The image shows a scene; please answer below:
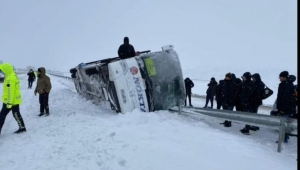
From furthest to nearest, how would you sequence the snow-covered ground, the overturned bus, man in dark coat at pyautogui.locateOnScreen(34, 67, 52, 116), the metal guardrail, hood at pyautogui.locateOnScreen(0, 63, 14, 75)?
man in dark coat at pyautogui.locateOnScreen(34, 67, 52, 116) < the overturned bus < hood at pyautogui.locateOnScreen(0, 63, 14, 75) < the metal guardrail < the snow-covered ground

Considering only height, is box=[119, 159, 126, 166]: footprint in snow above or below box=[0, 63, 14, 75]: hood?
below

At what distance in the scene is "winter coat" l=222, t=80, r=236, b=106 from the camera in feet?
24.7

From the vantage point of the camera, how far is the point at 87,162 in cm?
436

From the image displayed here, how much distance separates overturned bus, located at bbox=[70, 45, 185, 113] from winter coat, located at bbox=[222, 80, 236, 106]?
124 cm

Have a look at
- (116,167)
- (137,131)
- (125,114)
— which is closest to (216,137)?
(137,131)

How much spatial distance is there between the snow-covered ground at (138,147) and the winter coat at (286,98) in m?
0.73

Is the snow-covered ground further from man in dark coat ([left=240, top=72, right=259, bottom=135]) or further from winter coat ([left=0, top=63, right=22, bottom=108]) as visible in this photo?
winter coat ([left=0, top=63, right=22, bottom=108])

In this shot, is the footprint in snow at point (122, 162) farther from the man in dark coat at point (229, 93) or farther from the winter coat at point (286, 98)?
the man in dark coat at point (229, 93)

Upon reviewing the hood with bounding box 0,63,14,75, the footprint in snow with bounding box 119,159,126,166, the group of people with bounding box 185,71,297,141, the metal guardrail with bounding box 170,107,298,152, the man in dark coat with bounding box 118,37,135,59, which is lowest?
the footprint in snow with bounding box 119,159,126,166

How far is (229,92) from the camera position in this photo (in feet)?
25.1

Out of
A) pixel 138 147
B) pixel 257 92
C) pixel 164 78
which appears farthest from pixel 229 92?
pixel 138 147

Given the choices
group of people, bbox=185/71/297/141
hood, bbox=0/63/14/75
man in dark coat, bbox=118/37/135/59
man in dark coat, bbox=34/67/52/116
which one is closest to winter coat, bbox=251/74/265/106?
group of people, bbox=185/71/297/141

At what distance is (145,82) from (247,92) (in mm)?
2779

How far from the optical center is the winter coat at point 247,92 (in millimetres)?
6666
